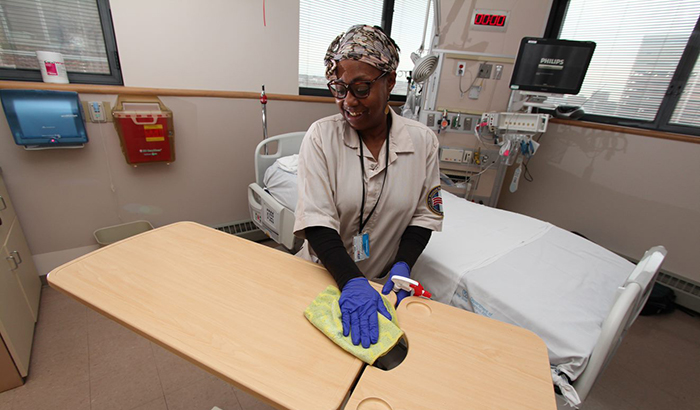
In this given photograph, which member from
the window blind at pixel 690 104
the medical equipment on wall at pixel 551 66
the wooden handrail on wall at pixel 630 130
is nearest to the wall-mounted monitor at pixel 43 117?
the medical equipment on wall at pixel 551 66

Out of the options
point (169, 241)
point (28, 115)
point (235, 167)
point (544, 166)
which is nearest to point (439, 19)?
point (544, 166)

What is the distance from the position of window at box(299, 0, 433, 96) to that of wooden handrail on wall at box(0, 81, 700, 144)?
328mm

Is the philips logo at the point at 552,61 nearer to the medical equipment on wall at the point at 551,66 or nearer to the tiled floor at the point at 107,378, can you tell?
the medical equipment on wall at the point at 551,66

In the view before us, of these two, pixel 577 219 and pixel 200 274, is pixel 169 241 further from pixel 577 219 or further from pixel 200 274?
pixel 577 219

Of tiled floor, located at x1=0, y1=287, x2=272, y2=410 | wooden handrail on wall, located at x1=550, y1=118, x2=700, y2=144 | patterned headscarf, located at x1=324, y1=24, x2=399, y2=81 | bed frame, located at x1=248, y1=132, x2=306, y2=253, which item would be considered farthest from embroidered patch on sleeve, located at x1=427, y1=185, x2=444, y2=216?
wooden handrail on wall, located at x1=550, y1=118, x2=700, y2=144

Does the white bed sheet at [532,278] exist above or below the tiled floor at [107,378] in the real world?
above

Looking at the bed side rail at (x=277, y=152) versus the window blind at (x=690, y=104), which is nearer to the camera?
the bed side rail at (x=277, y=152)

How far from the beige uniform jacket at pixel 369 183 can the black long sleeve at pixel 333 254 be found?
33 millimetres

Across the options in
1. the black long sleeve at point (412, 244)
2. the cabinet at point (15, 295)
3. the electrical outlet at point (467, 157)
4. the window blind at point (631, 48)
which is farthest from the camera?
the electrical outlet at point (467, 157)

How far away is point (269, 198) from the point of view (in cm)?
196

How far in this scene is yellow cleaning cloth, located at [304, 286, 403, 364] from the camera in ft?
2.12

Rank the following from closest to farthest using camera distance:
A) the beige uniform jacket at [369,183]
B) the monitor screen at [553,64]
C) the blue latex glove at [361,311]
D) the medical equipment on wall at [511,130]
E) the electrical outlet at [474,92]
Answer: the blue latex glove at [361,311]
the beige uniform jacket at [369,183]
the monitor screen at [553,64]
the medical equipment on wall at [511,130]
the electrical outlet at [474,92]

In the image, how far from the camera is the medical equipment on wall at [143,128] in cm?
198

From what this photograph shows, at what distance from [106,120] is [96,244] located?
35.4 inches
